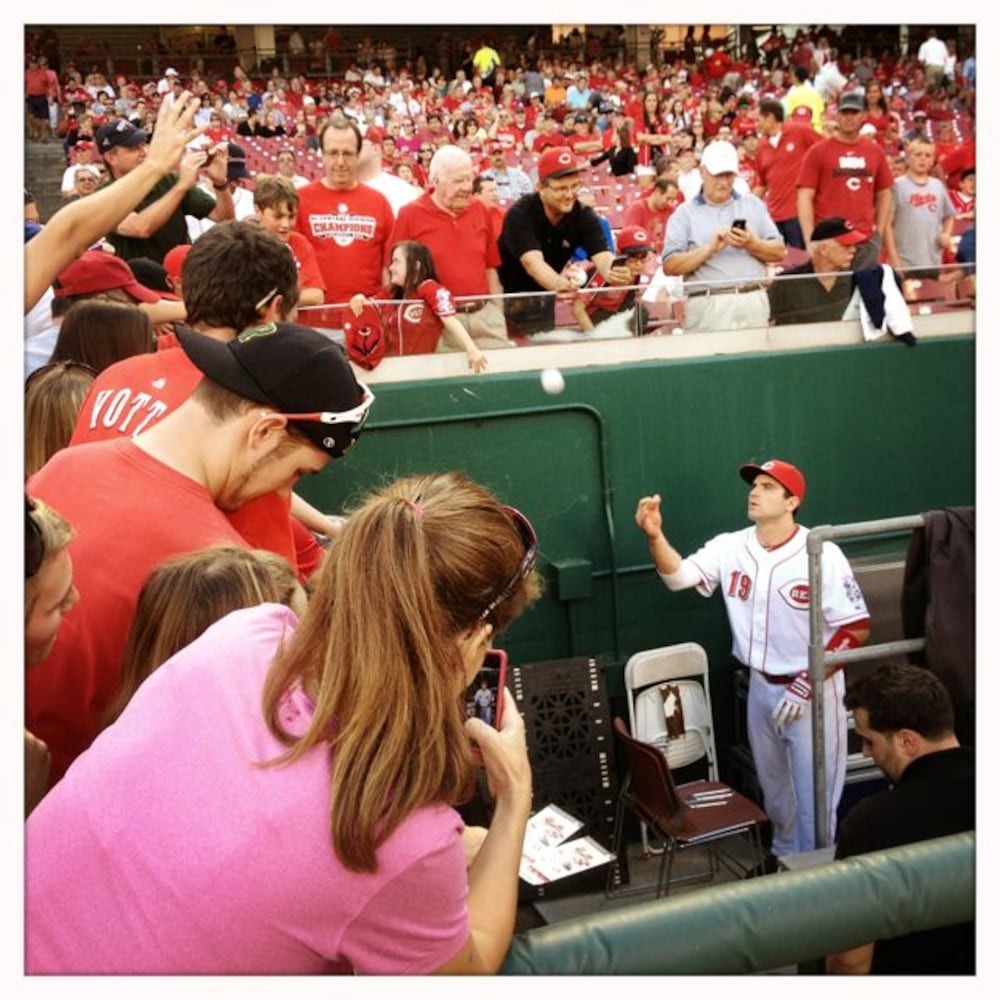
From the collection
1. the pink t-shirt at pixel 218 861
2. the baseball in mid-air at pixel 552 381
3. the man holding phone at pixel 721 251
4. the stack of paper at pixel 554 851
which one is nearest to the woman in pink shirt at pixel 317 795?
the pink t-shirt at pixel 218 861

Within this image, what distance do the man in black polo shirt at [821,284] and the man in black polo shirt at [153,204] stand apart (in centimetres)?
252

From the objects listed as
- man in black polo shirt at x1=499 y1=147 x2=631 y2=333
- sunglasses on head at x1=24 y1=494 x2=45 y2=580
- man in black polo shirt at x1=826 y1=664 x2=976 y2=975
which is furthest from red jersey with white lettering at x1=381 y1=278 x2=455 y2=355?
sunglasses on head at x1=24 y1=494 x2=45 y2=580

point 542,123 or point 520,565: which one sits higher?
point 542,123

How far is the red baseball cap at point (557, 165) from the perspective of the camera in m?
5.32

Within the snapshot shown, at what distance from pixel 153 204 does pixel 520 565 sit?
11.8 feet

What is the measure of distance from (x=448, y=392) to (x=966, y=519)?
215cm

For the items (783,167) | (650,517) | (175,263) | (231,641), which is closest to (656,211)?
(783,167)

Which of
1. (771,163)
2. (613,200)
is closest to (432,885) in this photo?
(771,163)

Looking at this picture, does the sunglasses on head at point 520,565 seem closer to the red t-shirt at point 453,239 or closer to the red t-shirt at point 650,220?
the red t-shirt at point 453,239

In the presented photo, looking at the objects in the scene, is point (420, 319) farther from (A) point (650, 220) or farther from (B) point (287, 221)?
(A) point (650, 220)

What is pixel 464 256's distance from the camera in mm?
5266

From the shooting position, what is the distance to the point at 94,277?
12.8 ft

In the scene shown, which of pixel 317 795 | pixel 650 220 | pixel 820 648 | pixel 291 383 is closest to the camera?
pixel 317 795

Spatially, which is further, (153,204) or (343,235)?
(343,235)
